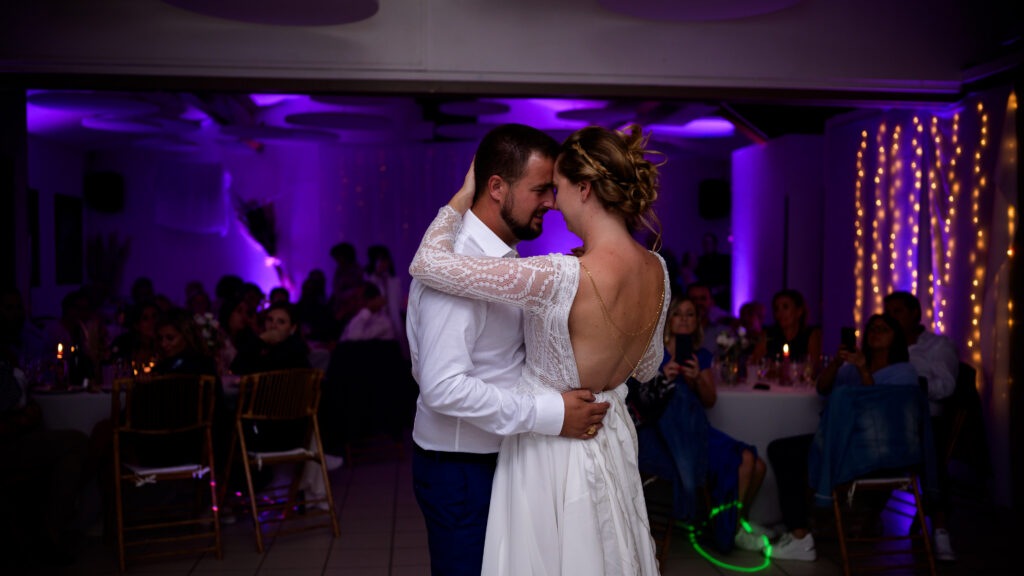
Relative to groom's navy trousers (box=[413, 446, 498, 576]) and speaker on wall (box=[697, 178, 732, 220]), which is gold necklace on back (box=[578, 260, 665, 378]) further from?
speaker on wall (box=[697, 178, 732, 220])

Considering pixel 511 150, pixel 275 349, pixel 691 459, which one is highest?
pixel 511 150

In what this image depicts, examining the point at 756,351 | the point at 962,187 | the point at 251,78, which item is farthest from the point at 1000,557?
the point at 251,78

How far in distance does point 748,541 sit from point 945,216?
2.86 m

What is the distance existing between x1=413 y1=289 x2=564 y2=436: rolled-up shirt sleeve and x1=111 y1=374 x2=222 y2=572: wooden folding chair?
103 inches

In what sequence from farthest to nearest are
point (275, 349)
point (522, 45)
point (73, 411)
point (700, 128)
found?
point (700, 128) → point (522, 45) → point (275, 349) → point (73, 411)

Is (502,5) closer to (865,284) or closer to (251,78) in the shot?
(251,78)

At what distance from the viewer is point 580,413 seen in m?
1.97

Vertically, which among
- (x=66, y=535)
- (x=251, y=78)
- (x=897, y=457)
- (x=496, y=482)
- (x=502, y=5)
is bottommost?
(x=66, y=535)

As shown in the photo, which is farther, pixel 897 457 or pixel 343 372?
pixel 343 372

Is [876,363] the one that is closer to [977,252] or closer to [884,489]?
[884,489]

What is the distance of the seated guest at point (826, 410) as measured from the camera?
4.08m

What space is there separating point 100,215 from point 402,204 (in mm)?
4140

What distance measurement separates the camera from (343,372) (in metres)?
6.16

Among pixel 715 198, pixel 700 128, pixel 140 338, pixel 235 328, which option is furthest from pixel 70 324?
pixel 715 198
